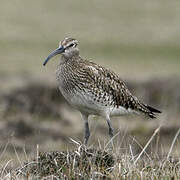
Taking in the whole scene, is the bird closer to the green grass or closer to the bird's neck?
the bird's neck

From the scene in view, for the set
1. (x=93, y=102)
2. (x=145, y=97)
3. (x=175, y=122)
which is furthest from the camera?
(x=145, y=97)

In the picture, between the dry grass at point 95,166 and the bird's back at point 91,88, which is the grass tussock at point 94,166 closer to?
the dry grass at point 95,166

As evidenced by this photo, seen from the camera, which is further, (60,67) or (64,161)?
(60,67)

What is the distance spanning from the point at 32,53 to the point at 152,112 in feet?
65.7

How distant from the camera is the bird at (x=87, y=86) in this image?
9438 millimetres

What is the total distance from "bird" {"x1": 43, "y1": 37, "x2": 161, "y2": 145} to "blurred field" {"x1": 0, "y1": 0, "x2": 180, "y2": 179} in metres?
0.77

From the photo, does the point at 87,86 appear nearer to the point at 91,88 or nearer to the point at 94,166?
the point at 91,88

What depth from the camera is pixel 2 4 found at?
134 ft

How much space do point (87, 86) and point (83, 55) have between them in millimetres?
20063

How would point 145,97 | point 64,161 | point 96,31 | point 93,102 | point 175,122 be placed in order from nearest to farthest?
point 64,161 → point 93,102 → point 175,122 → point 145,97 → point 96,31

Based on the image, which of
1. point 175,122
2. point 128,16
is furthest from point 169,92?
point 128,16

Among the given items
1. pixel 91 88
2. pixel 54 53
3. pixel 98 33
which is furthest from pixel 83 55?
pixel 54 53

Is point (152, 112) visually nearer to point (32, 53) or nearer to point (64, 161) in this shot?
point (64, 161)

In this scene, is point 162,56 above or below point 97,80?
below
